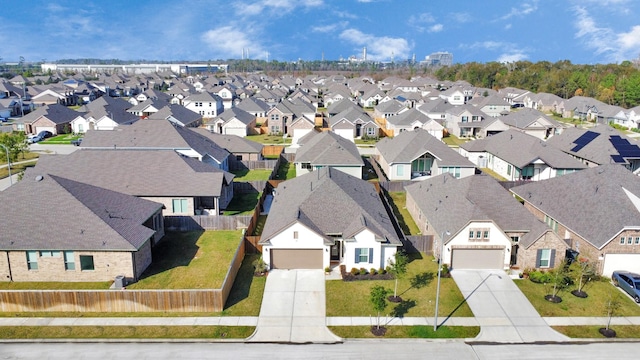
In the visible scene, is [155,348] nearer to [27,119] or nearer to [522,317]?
[522,317]

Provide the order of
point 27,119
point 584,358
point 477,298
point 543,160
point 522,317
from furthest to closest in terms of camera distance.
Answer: point 27,119 < point 543,160 < point 477,298 < point 522,317 < point 584,358

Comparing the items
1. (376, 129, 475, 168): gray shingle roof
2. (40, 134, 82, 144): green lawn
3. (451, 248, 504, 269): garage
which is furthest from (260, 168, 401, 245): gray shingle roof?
(40, 134, 82, 144): green lawn

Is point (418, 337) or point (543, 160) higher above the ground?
point (543, 160)

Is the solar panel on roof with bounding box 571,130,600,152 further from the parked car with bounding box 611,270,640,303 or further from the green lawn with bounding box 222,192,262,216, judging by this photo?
the green lawn with bounding box 222,192,262,216

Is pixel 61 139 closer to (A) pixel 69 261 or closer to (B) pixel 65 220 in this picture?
(B) pixel 65 220

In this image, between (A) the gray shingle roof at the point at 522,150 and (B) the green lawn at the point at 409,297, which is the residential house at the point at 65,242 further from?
(A) the gray shingle roof at the point at 522,150

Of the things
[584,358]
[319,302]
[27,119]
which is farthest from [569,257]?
[27,119]

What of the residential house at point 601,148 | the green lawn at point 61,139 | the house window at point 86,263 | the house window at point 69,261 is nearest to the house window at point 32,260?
the house window at point 69,261
